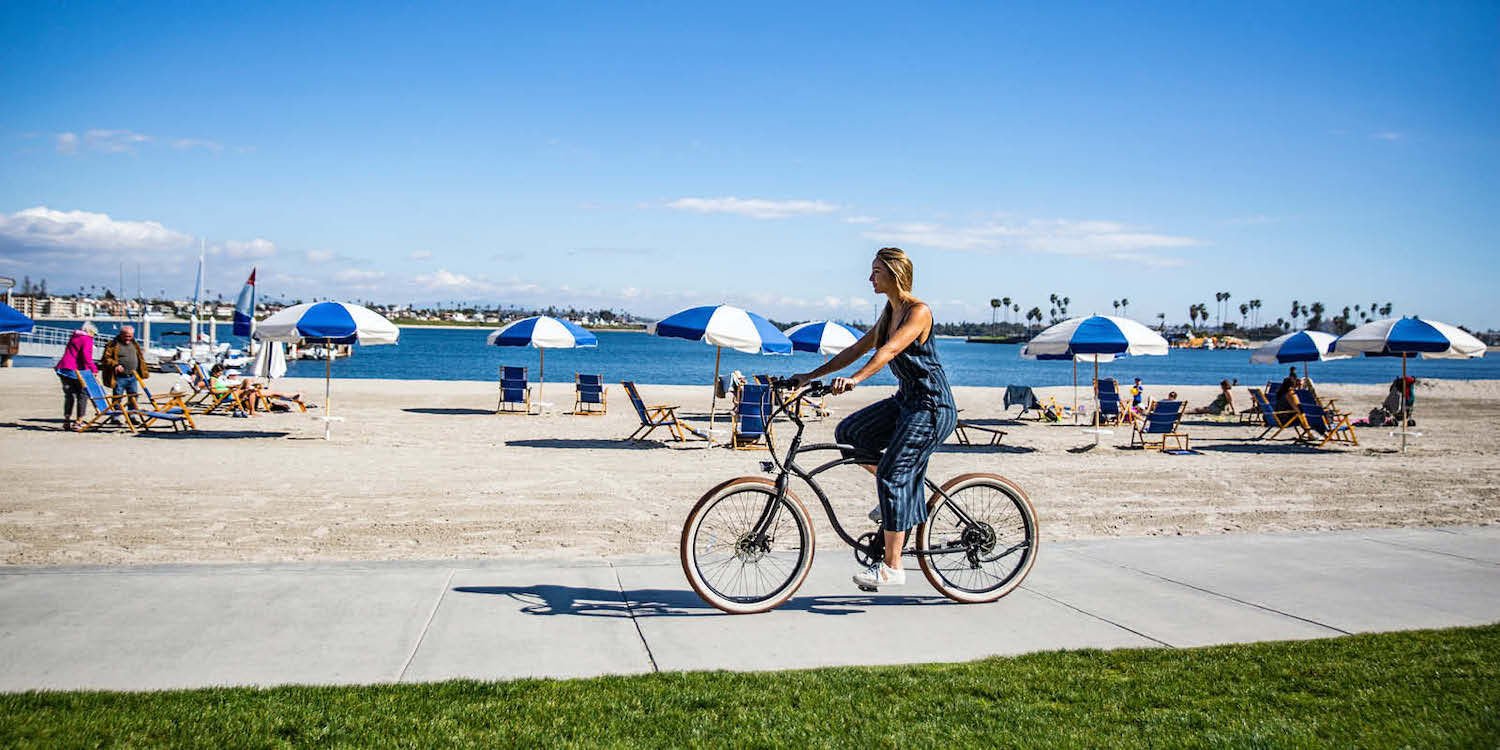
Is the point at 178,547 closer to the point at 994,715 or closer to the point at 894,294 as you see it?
the point at 894,294

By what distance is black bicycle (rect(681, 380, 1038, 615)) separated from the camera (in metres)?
5.44

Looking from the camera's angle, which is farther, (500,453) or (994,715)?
(500,453)

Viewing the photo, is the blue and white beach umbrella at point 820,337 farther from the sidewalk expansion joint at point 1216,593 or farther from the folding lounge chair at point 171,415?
the sidewalk expansion joint at point 1216,593

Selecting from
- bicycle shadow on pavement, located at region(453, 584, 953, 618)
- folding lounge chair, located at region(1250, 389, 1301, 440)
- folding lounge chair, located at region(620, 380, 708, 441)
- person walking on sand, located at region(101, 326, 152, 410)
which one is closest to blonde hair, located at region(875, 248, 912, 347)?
bicycle shadow on pavement, located at region(453, 584, 953, 618)

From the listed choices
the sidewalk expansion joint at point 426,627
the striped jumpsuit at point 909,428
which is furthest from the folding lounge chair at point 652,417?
the striped jumpsuit at point 909,428

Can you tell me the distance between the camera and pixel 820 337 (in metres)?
20.1

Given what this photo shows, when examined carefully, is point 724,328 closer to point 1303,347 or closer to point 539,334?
point 539,334

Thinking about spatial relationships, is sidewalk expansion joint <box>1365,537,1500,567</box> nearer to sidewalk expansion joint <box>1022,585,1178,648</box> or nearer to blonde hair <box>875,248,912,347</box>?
sidewalk expansion joint <box>1022,585,1178,648</box>

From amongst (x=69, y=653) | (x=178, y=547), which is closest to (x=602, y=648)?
(x=69, y=653)

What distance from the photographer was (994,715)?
386cm

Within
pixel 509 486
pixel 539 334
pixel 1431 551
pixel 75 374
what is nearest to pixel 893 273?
pixel 1431 551

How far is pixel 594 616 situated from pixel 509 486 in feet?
19.5

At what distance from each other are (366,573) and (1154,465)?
11.9 metres

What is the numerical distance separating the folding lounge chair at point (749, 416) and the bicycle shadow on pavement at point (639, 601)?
32.5 feet
